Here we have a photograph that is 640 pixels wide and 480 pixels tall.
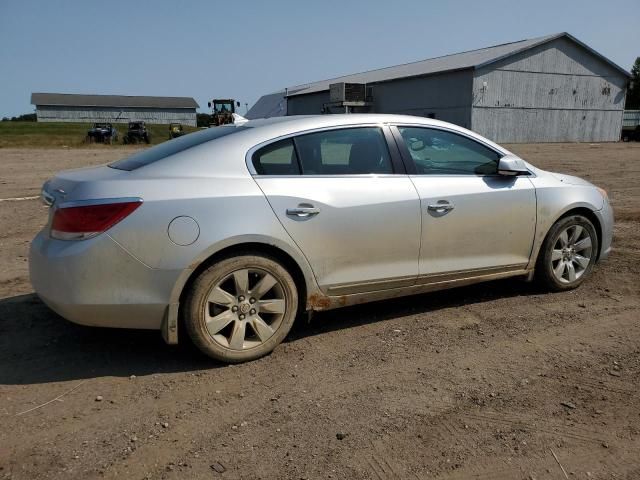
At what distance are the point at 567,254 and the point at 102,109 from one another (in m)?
105

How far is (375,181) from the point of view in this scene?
397 centimetres

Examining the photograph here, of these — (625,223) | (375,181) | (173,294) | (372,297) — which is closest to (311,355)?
(372,297)

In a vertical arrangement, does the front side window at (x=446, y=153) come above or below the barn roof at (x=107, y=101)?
below

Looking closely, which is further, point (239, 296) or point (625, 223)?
point (625, 223)

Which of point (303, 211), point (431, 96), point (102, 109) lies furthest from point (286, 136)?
point (102, 109)

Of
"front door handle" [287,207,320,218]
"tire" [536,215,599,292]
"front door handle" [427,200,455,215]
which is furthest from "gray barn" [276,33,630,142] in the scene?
"front door handle" [287,207,320,218]

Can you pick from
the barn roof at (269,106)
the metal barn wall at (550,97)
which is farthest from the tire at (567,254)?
the barn roof at (269,106)

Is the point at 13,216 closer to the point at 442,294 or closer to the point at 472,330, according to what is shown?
the point at 442,294

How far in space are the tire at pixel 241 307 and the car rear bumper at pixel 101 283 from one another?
8.1 inches

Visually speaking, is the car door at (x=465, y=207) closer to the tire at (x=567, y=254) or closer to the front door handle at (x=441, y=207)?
the front door handle at (x=441, y=207)

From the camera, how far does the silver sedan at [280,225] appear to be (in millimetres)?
3268

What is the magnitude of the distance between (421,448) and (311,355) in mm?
1237

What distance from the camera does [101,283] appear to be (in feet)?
10.6

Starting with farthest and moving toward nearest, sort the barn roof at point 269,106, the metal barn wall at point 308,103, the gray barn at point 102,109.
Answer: the gray barn at point 102,109 → the barn roof at point 269,106 → the metal barn wall at point 308,103
